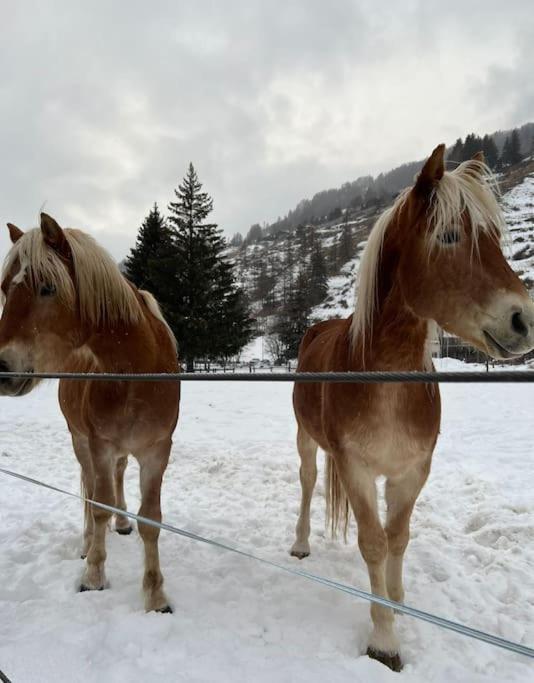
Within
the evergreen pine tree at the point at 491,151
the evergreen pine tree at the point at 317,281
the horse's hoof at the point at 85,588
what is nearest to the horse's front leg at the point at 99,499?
the horse's hoof at the point at 85,588

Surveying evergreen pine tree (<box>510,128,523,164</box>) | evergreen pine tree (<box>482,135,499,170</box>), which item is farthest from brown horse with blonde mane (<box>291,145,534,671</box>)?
evergreen pine tree (<box>510,128,523,164</box>)

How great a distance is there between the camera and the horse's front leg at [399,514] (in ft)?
7.57

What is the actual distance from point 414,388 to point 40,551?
10.2 feet

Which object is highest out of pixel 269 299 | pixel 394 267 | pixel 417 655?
pixel 269 299

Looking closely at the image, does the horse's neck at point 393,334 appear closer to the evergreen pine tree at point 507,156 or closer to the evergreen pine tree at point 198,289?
the evergreen pine tree at point 198,289

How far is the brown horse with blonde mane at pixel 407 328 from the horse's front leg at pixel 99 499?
4.61 feet

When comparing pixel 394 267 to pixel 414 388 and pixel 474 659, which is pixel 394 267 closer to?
pixel 414 388

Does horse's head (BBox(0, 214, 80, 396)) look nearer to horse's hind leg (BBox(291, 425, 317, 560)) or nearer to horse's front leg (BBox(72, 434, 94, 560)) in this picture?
horse's front leg (BBox(72, 434, 94, 560))

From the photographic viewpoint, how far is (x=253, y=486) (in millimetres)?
4887

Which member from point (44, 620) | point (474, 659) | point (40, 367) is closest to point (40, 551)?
point (44, 620)

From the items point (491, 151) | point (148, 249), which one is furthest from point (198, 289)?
point (491, 151)

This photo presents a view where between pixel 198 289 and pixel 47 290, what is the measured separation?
858 inches

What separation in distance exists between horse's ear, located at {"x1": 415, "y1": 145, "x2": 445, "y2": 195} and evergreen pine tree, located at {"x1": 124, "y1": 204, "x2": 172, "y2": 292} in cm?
2213

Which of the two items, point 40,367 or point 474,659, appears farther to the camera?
point 40,367
